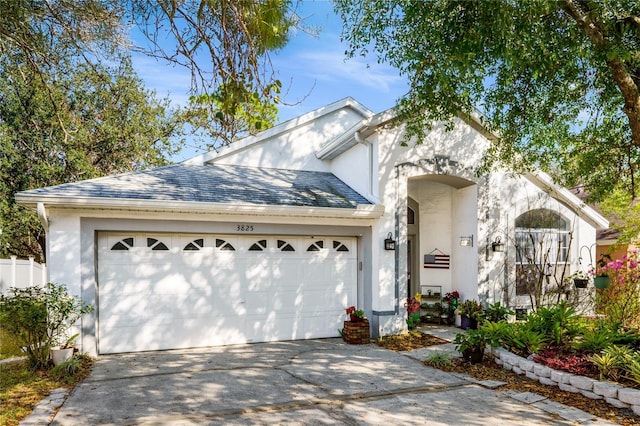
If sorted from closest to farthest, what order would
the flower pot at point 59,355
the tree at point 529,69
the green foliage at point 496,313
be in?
the tree at point 529,69 < the flower pot at point 59,355 < the green foliage at point 496,313

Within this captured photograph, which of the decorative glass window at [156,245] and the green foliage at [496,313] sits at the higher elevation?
the decorative glass window at [156,245]

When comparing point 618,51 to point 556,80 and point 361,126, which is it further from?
point 361,126

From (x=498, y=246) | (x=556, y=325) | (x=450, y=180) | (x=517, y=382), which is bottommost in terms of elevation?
(x=517, y=382)

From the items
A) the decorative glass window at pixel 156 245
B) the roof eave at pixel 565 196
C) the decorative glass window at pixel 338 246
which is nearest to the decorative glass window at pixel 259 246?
the decorative glass window at pixel 338 246

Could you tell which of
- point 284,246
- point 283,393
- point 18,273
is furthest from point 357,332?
point 18,273

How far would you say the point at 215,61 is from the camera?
4703mm

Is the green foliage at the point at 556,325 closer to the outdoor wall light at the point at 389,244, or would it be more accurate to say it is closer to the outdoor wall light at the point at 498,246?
the outdoor wall light at the point at 498,246

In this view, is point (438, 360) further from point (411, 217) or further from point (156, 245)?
point (156, 245)

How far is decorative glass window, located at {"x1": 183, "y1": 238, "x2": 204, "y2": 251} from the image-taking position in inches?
360

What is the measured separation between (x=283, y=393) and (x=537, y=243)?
849 centimetres

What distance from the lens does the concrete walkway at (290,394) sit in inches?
209

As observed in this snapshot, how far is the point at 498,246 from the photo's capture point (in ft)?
35.8

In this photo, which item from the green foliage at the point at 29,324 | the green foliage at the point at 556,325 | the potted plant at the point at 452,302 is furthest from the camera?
the potted plant at the point at 452,302

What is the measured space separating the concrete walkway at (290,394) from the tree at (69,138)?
11.6 m
